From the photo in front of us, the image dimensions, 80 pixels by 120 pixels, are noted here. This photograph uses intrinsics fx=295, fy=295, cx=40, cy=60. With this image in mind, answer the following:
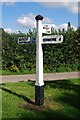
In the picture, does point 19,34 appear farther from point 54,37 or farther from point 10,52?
point 54,37

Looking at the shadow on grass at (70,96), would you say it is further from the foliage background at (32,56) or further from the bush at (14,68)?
the foliage background at (32,56)

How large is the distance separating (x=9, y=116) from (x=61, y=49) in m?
12.2

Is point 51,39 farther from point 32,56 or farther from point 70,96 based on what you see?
point 32,56

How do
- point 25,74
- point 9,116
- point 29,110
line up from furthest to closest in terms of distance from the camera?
1. point 25,74
2. point 29,110
3. point 9,116

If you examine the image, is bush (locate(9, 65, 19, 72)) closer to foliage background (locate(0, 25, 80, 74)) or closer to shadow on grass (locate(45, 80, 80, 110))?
foliage background (locate(0, 25, 80, 74))

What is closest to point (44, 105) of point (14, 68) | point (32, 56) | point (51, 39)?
point (51, 39)

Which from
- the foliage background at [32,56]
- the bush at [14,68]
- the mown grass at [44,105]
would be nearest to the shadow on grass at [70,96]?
the mown grass at [44,105]

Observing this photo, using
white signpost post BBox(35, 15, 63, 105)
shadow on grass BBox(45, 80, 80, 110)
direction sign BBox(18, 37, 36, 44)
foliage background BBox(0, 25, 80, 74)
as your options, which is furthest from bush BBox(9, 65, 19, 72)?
white signpost post BBox(35, 15, 63, 105)

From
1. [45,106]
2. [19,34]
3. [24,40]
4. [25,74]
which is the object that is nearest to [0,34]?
[19,34]

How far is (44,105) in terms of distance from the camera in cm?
862

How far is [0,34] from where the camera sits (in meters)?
19.0

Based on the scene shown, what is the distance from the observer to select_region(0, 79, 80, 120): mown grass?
7.66 meters

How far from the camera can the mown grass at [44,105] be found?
766 cm

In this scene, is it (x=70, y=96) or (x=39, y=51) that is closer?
(x=39, y=51)
